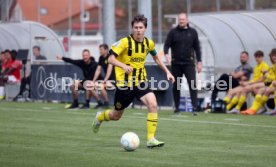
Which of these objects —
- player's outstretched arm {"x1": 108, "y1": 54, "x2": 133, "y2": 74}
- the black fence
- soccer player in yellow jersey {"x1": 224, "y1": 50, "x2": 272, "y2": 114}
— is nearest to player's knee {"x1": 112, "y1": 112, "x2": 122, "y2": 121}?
player's outstretched arm {"x1": 108, "y1": 54, "x2": 133, "y2": 74}

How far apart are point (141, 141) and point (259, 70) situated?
8.28 m

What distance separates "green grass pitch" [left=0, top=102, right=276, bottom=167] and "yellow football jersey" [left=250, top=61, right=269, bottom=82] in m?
1.57

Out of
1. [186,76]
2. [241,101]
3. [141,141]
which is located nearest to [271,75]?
[241,101]

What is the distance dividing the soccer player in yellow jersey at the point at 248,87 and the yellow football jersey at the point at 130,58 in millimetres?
8469

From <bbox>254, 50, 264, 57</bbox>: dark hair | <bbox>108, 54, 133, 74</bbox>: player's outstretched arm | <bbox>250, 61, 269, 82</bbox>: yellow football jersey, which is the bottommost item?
<bbox>250, 61, 269, 82</bbox>: yellow football jersey

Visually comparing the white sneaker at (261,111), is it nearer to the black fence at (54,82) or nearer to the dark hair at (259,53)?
the dark hair at (259,53)

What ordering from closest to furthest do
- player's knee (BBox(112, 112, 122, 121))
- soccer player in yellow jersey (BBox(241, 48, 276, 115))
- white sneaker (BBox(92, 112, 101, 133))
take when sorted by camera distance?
1. player's knee (BBox(112, 112, 122, 121))
2. white sneaker (BBox(92, 112, 101, 133))
3. soccer player in yellow jersey (BBox(241, 48, 276, 115))

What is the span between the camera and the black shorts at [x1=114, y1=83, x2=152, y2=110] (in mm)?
13859

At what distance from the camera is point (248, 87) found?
2242 centimetres

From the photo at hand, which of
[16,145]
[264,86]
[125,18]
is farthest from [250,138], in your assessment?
[125,18]

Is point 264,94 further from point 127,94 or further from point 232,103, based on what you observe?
point 127,94

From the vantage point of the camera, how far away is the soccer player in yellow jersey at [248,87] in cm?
2216

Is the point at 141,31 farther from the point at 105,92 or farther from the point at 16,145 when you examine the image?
the point at 105,92

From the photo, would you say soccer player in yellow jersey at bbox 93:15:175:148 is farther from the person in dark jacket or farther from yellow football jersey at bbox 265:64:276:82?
the person in dark jacket
